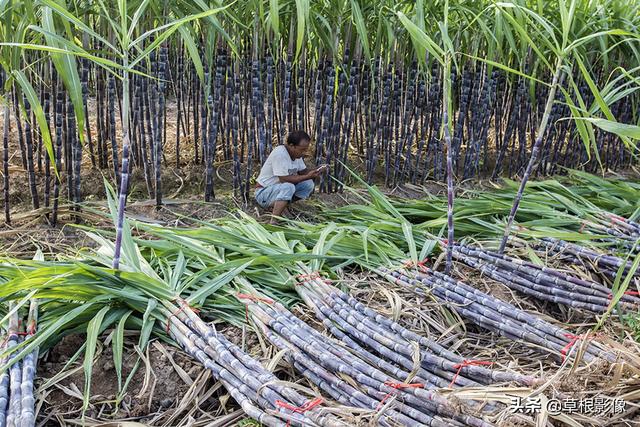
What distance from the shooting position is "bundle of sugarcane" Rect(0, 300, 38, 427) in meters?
1.42

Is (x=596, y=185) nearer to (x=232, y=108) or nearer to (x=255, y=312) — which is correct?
(x=232, y=108)

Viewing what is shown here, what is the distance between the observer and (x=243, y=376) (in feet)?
5.28

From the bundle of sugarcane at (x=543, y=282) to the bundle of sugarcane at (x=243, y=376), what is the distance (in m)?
1.13

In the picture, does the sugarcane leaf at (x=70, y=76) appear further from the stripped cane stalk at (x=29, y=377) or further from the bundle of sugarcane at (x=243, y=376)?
the bundle of sugarcane at (x=243, y=376)

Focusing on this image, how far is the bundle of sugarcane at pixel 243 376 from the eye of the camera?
1.48 m

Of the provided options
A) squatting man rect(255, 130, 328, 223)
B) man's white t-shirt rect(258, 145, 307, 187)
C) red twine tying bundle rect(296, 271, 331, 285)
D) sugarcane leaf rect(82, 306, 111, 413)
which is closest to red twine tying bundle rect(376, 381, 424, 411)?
red twine tying bundle rect(296, 271, 331, 285)

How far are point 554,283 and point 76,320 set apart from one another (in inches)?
66.7

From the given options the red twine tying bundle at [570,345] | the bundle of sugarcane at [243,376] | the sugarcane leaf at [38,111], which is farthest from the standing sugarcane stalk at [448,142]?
the sugarcane leaf at [38,111]

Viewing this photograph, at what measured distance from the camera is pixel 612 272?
2.47m

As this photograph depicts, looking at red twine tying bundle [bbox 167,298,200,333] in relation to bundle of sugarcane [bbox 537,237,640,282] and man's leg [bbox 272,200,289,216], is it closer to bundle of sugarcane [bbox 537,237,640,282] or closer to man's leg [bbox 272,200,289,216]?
man's leg [bbox 272,200,289,216]

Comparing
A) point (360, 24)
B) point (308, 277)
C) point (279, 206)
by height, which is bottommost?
point (279, 206)

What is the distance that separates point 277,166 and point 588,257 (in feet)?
4.95

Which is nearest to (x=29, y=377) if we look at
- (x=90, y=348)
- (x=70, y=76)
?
(x=90, y=348)

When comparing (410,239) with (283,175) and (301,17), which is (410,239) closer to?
(283,175)
